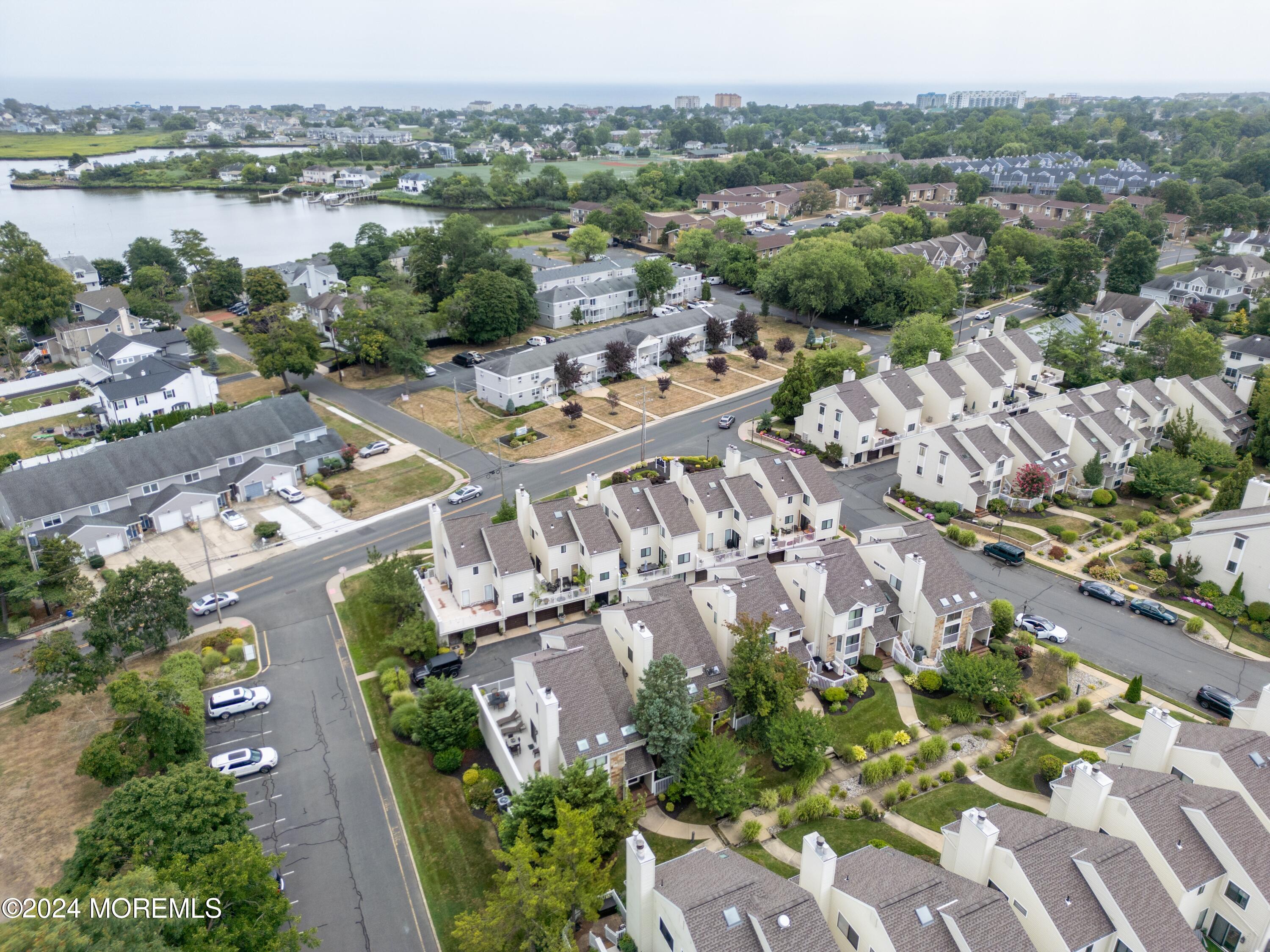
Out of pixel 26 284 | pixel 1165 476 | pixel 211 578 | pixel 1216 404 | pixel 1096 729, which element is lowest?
pixel 1096 729

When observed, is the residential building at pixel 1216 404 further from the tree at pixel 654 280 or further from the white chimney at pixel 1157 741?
the tree at pixel 654 280

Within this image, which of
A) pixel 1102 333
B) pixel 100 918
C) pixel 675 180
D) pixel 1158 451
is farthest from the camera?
pixel 675 180

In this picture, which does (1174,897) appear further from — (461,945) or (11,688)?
(11,688)

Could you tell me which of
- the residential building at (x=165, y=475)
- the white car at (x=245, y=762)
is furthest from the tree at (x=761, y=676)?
the residential building at (x=165, y=475)

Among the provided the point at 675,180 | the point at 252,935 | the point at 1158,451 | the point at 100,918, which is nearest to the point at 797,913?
the point at 252,935

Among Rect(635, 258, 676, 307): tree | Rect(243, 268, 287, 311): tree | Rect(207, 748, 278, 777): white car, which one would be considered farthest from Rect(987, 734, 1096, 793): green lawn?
Rect(243, 268, 287, 311): tree

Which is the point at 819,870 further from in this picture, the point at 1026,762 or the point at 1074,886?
the point at 1026,762

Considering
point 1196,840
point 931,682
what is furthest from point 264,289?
point 1196,840
